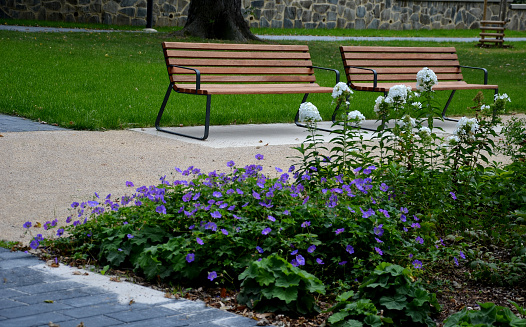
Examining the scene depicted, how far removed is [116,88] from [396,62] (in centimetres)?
412

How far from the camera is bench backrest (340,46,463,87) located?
29.7 feet

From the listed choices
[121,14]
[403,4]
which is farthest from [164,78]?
[403,4]

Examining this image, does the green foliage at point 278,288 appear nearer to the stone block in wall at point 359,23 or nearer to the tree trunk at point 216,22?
the tree trunk at point 216,22

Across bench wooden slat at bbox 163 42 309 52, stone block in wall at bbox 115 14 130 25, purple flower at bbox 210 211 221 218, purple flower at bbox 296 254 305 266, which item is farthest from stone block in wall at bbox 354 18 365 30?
purple flower at bbox 296 254 305 266

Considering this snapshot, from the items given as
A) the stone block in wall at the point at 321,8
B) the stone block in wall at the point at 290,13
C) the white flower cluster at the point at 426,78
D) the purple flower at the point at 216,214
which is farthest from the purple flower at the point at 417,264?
the stone block in wall at the point at 321,8

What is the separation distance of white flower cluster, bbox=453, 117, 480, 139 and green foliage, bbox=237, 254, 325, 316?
6.34ft

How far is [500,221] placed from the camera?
4.15 m

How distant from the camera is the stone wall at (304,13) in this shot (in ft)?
74.1

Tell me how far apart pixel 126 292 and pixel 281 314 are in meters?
0.73

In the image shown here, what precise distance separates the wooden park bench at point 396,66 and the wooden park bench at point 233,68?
1.58 feet

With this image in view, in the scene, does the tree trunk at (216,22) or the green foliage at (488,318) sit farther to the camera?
the tree trunk at (216,22)

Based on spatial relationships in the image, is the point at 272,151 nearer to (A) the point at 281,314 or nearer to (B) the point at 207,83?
(B) the point at 207,83

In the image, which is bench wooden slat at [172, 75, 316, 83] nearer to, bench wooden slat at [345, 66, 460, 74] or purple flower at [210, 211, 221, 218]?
bench wooden slat at [345, 66, 460, 74]

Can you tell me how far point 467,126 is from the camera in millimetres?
4641
